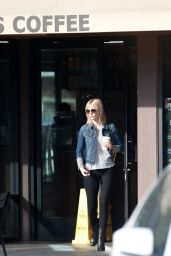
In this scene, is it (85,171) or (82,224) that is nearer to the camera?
(85,171)

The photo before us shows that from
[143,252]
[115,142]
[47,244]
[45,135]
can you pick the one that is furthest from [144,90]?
[143,252]

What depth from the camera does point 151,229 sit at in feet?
15.6

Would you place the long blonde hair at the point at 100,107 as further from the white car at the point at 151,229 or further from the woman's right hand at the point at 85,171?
the white car at the point at 151,229

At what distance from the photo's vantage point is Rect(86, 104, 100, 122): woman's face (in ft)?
32.5

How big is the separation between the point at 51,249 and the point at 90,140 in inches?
59.5

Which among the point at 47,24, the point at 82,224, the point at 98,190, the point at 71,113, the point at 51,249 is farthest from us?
the point at 71,113

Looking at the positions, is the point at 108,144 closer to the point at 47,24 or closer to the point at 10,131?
the point at 47,24

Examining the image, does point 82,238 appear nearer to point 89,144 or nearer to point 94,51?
point 89,144

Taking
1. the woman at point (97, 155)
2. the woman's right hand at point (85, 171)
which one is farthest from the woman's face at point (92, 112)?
the woman's right hand at point (85, 171)

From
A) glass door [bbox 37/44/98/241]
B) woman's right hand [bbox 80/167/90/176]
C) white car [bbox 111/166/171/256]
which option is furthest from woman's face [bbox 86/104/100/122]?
white car [bbox 111/166/171/256]

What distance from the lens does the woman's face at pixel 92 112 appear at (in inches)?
390

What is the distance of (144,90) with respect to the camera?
10.1 meters

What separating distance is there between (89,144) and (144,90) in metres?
0.95

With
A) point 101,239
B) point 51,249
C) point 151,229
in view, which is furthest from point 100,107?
point 151,229
